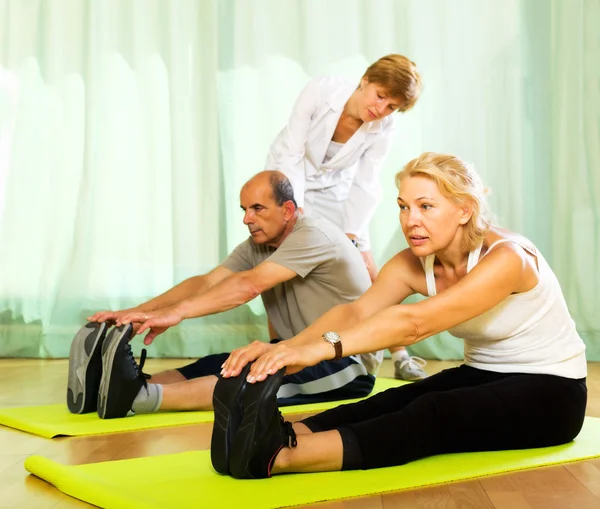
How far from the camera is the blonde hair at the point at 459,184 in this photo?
1.87 meters

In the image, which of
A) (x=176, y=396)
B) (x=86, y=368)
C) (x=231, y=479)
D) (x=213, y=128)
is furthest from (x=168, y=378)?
(x=213, y=128)

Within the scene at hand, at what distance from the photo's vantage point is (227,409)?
1665 mm

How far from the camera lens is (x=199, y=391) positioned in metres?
2.67

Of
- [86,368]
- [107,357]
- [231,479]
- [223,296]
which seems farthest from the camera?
[223,296]

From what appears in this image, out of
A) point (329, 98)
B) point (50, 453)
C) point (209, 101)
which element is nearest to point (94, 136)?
point (209, 101)

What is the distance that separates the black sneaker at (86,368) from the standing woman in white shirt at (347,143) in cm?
96

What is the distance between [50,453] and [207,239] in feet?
7.21

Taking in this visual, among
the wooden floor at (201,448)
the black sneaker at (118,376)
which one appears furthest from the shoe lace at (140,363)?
the wooden floor at (201,448)

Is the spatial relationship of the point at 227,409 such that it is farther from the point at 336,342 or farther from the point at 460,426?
the point at 460,426

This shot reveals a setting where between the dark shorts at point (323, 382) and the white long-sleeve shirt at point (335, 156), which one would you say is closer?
the dark shorts at point (323, 382)

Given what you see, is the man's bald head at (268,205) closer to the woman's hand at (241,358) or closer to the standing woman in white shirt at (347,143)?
the standing woman in white shirt at (347,143)

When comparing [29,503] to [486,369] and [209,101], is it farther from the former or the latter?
[209,101]

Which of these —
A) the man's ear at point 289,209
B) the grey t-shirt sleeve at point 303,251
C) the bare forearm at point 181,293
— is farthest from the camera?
the bare forearm at point 181,293

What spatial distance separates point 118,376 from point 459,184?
1.20 metres
